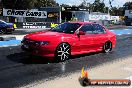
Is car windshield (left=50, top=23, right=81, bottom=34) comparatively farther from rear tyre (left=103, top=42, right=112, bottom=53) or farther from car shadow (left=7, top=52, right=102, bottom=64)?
rear tyre (left=103, top=42, right=112, bottom=53)

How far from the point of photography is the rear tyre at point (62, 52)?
10491mm

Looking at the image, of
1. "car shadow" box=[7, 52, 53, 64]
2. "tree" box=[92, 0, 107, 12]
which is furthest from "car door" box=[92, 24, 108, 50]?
"tree" box=[92, 0, 107, 12]

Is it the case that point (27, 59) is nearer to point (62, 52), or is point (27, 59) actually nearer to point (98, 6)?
point (62, 52)

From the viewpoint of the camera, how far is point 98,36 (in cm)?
1256

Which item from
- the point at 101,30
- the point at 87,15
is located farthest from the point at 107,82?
the point at 87,15

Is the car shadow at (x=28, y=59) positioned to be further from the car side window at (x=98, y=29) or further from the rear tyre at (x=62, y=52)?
the car side window at (x=98, y=29)

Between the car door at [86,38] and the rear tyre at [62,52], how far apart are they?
89cm

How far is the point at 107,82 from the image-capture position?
7.21 meters

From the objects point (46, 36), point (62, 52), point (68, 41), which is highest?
point (46, 36)

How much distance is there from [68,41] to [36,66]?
1.77m

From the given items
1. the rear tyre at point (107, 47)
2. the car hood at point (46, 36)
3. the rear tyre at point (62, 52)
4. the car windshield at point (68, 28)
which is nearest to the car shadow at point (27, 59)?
the rear tyre at point (62, 52)

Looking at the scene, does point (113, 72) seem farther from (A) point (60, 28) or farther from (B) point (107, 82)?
(A) point (60, 28)

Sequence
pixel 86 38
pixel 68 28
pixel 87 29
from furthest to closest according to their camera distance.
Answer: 1. pixel 87 29
2. pixel 86 38
3. pixel 68 28

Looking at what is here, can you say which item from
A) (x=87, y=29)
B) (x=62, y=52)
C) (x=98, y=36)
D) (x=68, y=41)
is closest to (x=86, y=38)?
(x=87, y=29)
